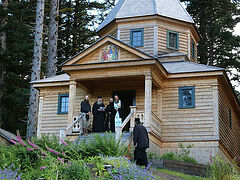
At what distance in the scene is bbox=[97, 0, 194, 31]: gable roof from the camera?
27.9m

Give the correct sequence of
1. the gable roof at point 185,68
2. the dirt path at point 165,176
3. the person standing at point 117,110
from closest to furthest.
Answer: the dirt path at point 165,176, the person standing at point 117,110, the gable roof at point 185,68

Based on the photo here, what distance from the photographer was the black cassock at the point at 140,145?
15536 millimetres

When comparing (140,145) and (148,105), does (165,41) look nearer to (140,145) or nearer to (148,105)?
(148,105)

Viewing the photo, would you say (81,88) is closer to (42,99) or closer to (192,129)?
(42,99)

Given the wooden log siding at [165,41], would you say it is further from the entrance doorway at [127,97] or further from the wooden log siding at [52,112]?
the wooden log siding at [52,112]

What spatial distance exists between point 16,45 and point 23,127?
23.6 ft

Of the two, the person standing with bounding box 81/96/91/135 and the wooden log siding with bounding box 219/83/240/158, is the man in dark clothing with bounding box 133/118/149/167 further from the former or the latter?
the wooden log siding with bounding box 219/83/240/158

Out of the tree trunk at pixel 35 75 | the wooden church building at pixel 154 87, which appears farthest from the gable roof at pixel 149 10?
the tree trunk at pixel 35 75

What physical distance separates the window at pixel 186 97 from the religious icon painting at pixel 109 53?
380cm

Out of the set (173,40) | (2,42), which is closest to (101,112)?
(173,40)

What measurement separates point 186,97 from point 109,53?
447cm

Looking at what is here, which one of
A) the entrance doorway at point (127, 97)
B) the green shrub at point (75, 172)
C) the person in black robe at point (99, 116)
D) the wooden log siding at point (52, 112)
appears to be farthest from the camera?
the wooden log siding at point (52, 112)

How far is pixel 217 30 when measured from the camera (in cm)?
3900

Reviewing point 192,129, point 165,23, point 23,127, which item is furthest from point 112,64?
point 23,127
